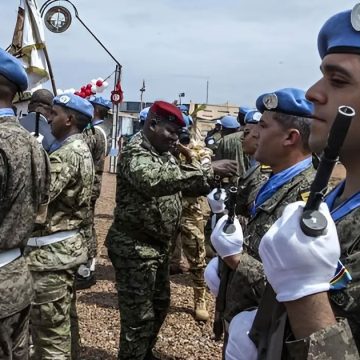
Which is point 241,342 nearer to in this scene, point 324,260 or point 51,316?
point 324,260

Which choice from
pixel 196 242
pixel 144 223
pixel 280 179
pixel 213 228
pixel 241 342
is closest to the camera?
pixel 241 342

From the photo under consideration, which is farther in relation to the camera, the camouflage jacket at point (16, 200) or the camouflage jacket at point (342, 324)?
the camouflage jacket at point (16, 200)

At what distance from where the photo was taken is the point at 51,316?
11.6 feet

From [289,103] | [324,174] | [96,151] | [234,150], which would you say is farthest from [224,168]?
[234,150]

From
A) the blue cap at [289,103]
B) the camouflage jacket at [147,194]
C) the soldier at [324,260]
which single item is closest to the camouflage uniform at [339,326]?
the soldier at [324,260]

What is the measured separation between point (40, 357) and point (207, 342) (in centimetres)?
195

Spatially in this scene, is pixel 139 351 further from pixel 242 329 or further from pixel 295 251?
pixel 295 251

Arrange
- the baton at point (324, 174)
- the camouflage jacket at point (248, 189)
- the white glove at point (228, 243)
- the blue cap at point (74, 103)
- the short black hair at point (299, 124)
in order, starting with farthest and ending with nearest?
the camouflage jacket at point (248, 189) < the blue cap at point (74, 103) < the short black hair at point (299, 124) < the white glove at point (228, 243) < the baton at point (324, 174)

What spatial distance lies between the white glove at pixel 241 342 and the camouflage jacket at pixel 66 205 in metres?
2.02

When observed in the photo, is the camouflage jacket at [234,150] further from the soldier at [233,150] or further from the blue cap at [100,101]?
the blue cap at [100,101]

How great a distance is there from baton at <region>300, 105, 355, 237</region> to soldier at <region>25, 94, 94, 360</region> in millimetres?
2572

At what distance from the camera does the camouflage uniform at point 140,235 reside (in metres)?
3.83

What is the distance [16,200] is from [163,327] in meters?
3.09

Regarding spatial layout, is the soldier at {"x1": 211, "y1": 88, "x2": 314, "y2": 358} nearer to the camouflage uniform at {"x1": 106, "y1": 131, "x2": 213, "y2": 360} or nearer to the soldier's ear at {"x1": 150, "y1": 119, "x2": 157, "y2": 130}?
the camouflage uniform at {"x1": 106, "y1": 131, "x2": 213, "y2": 360}
